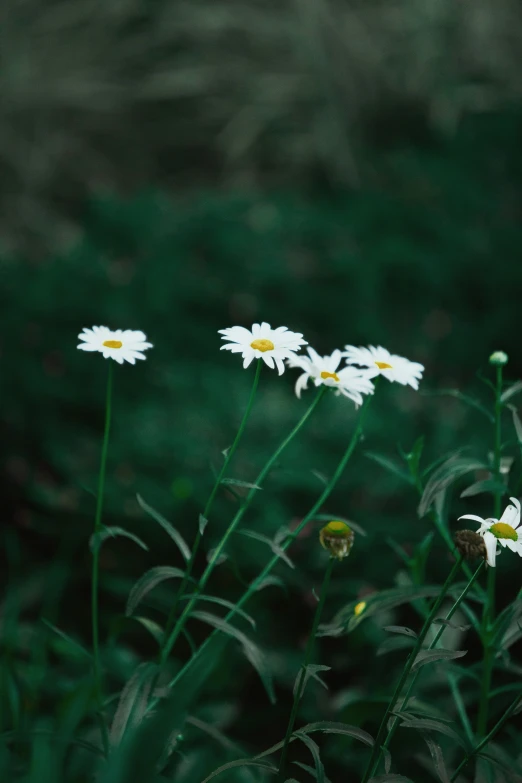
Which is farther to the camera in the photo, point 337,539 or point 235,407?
point 235,407

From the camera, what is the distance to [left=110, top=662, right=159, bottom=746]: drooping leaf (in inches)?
24.4

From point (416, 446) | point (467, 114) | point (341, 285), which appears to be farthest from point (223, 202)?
point (416, 446)

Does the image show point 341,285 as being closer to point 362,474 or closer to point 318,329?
point 318,329

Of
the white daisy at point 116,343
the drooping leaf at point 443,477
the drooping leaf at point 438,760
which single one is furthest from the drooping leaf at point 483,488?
the white daisy at point 116,343

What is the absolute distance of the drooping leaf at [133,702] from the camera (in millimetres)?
620

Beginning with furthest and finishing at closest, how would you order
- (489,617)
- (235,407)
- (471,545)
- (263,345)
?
1. (235,407)
2. (489,617)
3. (263,345)
4. (471,545)

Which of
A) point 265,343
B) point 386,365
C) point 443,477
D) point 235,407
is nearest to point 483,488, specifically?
point 443,477

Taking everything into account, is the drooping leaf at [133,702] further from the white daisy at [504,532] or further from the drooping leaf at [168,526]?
the white daisy at [504,532]

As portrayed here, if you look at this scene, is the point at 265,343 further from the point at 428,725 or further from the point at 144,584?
the point at 428,725

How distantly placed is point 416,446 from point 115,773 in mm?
437

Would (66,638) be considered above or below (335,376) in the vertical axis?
below

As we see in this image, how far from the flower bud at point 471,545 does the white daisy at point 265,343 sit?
209 millimetres

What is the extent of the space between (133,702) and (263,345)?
1.13ft

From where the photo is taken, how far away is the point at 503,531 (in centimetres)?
59
